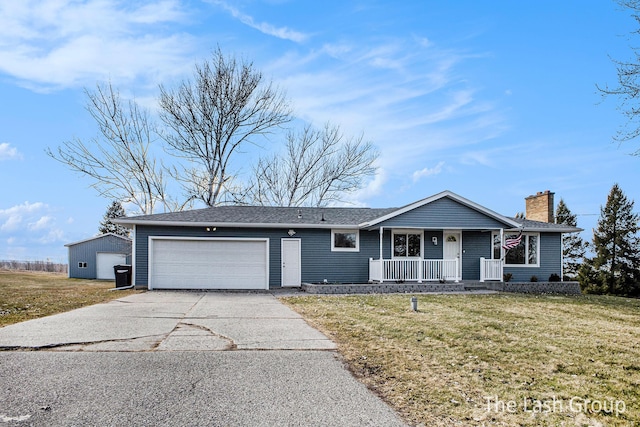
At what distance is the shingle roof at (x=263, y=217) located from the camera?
16281 millimetres

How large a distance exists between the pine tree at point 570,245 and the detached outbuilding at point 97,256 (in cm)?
3284

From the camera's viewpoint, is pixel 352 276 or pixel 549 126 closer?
pixel 549 126

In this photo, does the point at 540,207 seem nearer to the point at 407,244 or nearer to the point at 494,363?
the point at 407,244

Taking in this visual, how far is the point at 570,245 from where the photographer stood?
33.0 meters

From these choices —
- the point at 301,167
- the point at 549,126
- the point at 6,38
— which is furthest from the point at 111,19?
the point at 301,167

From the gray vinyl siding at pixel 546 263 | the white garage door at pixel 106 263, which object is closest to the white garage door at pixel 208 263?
the gray vinyl siding at pixel 546 263

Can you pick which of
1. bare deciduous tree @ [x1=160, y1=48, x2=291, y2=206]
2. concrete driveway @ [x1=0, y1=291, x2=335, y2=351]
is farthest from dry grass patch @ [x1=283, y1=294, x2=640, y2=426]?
bare deciduous tree @ [x1=160, y1=48, x2=291, y2=206]

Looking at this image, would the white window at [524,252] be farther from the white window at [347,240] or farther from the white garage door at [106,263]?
the white garage door at [106,263]

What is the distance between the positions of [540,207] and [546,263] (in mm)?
3398

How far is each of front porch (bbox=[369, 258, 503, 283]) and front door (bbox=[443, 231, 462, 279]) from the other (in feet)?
2.34

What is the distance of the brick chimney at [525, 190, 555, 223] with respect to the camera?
2039cm

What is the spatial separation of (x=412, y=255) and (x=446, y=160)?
468cm

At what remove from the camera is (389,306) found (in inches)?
435

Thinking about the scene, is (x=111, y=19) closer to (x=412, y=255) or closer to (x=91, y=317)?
(x=91, y=317)
